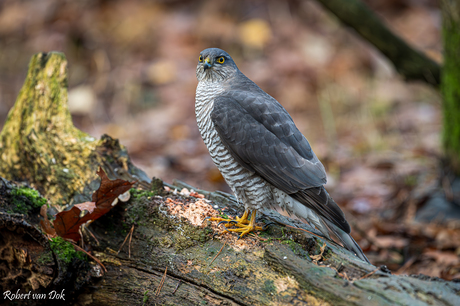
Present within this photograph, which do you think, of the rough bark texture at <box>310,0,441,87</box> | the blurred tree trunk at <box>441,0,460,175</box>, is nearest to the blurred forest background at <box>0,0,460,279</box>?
the blurred tree trunk at <box>441,0,460,175</box>

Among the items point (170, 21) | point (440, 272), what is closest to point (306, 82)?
point (170, 21)

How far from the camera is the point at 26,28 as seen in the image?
11336 millimetres

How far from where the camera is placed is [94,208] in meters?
2.97

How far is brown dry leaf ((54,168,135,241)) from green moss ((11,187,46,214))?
1.38 feet

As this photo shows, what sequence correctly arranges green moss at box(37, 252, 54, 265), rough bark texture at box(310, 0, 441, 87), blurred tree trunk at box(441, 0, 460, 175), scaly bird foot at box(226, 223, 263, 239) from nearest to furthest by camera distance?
green moss at box(37, 252, 54, 265)
scaly bird foot at box(226, 223, 263, 239)
blurred tree trunk at box(441, 0, 460, 175)
rough bark texture at box(310, 0, 441, 87)

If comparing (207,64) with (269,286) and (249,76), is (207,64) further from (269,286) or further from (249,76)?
(249,76)

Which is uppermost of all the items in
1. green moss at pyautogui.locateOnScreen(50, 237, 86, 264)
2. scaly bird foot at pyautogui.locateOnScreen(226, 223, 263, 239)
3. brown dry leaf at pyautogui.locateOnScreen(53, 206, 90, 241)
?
scaly bird foot at pyautogui.locateOnScreen(226, 223, 263, 239)

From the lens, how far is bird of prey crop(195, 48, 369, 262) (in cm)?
309

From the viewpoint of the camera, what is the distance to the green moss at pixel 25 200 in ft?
10.1

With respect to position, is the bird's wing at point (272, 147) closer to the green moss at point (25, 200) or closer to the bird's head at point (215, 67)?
the bird's head at point (215, 67)

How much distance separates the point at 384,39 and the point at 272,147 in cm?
357

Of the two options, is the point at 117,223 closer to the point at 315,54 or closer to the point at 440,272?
the point at 440,272

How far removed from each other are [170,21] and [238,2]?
6.84 feet

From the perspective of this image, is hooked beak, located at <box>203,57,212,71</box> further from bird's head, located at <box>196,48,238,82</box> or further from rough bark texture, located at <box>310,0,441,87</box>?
rough bark texture, located at <box>310,0,441,87</box>
